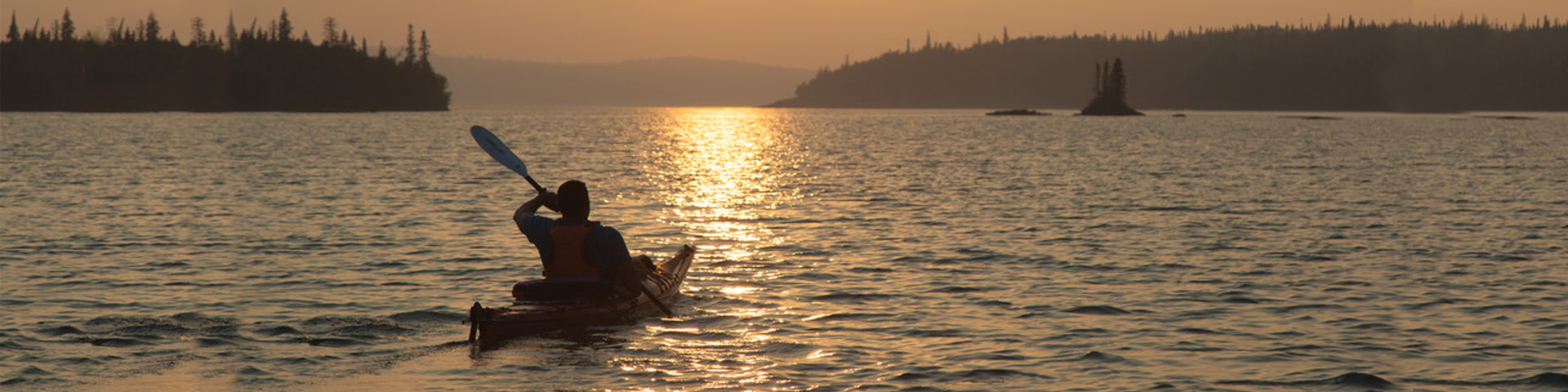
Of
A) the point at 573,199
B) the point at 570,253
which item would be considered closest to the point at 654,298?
the point at 570,253

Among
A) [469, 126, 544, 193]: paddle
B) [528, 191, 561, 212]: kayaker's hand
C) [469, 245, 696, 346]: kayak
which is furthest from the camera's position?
[469, 126, 544, 193]: paddle

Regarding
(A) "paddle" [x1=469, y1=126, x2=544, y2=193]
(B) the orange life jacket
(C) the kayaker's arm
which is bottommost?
(B) the orange life jacket

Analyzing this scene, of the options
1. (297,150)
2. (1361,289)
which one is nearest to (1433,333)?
(1361,289)

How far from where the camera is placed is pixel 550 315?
16344mm

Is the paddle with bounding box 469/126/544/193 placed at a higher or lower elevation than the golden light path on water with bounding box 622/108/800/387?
higher

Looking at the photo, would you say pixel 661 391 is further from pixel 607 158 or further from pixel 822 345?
pixel 607 158

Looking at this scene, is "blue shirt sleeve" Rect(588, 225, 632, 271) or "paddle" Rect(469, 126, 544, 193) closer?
"blue shirt sleeve" Rect(588, 225, 632, 271)

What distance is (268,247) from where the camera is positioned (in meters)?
27.9

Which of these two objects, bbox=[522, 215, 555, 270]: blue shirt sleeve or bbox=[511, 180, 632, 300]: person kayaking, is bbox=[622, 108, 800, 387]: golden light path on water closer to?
bbox=[511, 180, 632, 300]: person kayaking

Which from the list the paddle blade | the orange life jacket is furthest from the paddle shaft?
the paddle blade

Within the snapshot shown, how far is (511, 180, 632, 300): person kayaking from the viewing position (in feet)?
53.4

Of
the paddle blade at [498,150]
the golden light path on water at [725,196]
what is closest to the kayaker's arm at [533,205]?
the paddle blade at [498,150]

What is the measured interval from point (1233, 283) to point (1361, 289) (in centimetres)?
187

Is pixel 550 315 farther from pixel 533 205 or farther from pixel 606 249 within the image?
pixel 533 205
